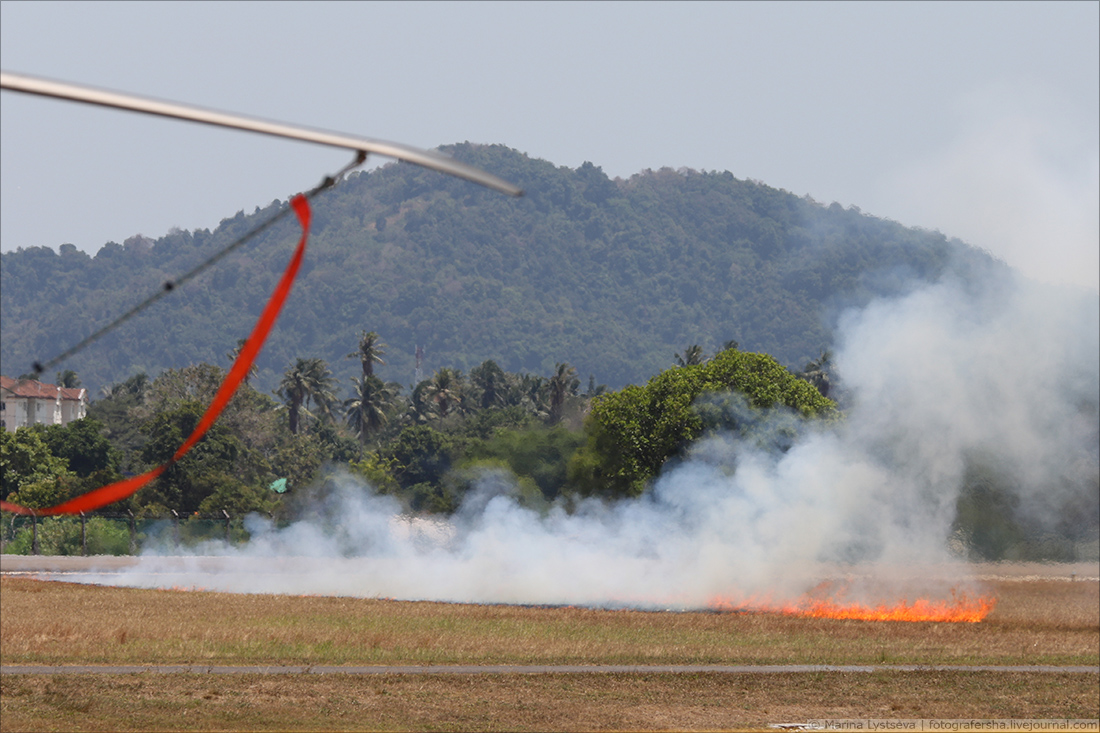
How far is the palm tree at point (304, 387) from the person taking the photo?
166125 mm

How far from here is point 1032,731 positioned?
79.6ft

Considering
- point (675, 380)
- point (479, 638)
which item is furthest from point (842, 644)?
point (675, 380)

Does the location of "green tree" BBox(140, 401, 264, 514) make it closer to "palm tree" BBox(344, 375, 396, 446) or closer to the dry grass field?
"palm tree" BBox(344, 375, 396, 446)

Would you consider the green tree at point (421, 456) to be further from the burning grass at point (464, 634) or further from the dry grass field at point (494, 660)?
the dry grass field at point (494, 660)

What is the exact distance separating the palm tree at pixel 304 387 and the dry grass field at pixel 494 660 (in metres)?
115

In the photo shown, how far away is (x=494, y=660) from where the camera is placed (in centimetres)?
3281

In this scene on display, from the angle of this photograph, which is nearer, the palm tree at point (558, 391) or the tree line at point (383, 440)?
the tree line at point (383, 440)

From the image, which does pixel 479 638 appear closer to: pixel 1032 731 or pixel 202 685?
pixel 202 685

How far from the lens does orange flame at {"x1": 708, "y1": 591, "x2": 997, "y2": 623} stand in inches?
1934

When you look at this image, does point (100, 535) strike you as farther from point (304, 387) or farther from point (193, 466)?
point (304, 387)

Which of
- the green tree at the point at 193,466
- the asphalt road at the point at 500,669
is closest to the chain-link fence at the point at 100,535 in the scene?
the green tree at the point at 193,466

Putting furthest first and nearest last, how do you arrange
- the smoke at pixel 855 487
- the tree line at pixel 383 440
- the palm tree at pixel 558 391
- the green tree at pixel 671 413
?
the palm tree at pixel 558 391 < the tree line at pixel 383 440 < the green tree at pixel 671 413 < the smoke at pixel 855 487

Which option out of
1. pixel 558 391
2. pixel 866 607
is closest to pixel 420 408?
pixel 558 391

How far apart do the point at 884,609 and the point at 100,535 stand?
48761 mm
